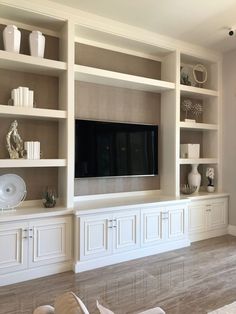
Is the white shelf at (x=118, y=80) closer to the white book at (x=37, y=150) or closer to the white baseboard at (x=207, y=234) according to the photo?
the white book at (x=37, y=150)

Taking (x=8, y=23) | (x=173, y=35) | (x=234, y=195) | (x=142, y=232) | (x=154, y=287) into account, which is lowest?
(x=154, y=287)

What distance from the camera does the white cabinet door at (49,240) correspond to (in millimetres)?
2913

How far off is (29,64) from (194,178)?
9.83 ft

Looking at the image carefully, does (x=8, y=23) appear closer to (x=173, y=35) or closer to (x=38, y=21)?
(x=38, y=21)

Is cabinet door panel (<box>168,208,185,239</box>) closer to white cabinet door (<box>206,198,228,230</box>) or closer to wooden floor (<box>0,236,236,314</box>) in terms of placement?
wooden floor (<box>0,236,236,314</box>)

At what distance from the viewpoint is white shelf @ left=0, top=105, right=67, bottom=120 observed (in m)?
2.89

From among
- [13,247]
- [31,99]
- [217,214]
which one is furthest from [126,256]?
[31,99]

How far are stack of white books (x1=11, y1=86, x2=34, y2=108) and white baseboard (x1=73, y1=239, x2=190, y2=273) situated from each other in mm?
1893

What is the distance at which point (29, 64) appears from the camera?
119 inches

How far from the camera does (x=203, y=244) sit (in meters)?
4.08

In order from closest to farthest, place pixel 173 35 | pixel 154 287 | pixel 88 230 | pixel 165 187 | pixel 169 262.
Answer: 1. pixel 154 287
2. pixel 88 230
3. pixel 169 262
4. pixel 173 35
5. pixel 165 187

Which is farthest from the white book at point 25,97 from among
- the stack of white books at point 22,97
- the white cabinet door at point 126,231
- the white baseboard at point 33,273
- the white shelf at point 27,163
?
the white baseboard at point 33,273

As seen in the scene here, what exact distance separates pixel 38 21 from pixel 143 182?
2597mm

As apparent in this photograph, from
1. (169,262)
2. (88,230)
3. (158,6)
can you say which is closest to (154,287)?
(169,262)
